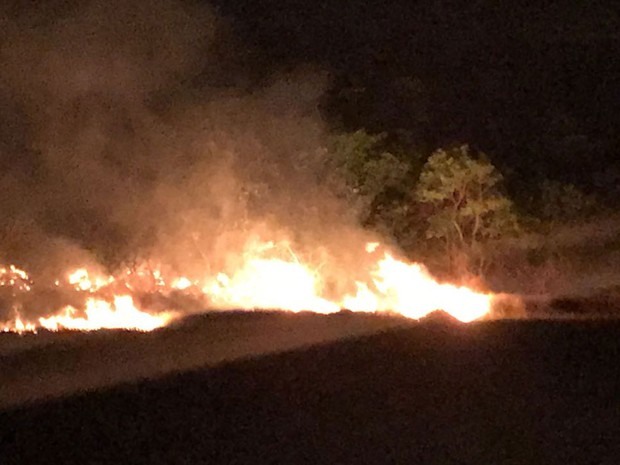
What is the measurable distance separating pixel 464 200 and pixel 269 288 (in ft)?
3.09

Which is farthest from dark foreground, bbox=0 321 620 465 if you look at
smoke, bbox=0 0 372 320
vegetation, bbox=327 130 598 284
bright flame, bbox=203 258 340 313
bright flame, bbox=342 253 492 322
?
smoke, bbox=0 0 372 320

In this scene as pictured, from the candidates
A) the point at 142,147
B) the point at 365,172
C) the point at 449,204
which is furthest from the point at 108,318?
the point at 449,204

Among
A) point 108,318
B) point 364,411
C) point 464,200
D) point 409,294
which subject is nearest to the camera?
point 364,411

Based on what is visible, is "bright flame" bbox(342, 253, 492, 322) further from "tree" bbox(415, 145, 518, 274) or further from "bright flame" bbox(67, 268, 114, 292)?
"bright flame" bbox(67, 268, 114, 292)

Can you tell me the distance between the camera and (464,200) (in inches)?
165

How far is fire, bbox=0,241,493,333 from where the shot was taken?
3.77m

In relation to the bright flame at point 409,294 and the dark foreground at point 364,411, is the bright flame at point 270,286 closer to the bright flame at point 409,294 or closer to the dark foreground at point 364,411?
the bright flame at point 409,294

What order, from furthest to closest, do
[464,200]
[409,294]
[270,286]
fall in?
[464,200] < [270,286] < [409,294]

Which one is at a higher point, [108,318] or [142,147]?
[142,147]

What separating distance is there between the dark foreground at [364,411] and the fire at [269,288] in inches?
43.0

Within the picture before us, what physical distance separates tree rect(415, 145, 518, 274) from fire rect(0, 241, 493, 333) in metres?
0.21

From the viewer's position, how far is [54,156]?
4.16 m

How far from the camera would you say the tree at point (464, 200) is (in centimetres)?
410

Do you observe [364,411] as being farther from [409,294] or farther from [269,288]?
[269,288]
